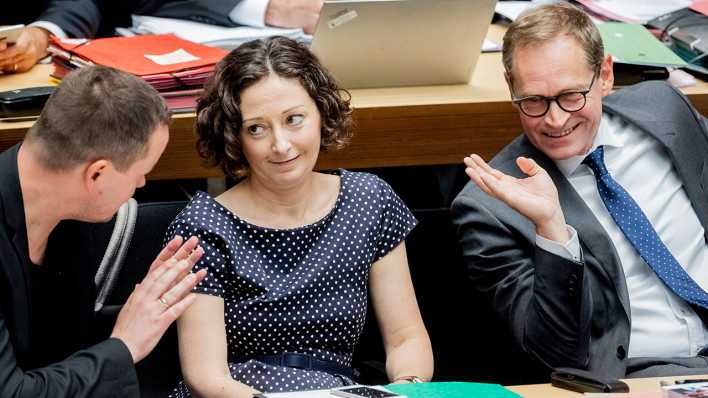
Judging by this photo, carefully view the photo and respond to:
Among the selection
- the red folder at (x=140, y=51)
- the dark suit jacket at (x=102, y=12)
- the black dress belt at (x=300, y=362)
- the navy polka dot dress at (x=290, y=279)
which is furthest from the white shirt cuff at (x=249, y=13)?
the black dress belt at (x=300, y=362)

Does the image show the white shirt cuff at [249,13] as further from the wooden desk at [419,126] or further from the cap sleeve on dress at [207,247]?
the cap sleeve on dress at [207,247]

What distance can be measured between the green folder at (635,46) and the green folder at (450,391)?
4.37 ft

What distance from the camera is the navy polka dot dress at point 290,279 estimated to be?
230 centimetres

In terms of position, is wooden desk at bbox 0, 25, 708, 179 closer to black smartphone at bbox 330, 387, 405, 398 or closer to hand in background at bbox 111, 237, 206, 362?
hand in background at bbox 111, 237, 206, 362

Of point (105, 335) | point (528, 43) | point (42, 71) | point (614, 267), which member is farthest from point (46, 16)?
point (614, 267)

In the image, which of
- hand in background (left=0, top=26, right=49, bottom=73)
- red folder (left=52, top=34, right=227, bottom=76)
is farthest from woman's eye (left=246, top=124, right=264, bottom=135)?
hand in background (left=0, top=26, right=49, bottom=73)

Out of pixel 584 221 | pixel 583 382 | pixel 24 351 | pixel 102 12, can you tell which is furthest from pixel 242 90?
pixel 102 12

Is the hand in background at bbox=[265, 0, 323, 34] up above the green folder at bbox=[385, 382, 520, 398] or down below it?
above

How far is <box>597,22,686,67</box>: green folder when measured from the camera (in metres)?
3.01

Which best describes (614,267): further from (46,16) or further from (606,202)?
(46,16)

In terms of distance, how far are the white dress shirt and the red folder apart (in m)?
0.94

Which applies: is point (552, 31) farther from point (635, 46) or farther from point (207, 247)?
point (207, 247)

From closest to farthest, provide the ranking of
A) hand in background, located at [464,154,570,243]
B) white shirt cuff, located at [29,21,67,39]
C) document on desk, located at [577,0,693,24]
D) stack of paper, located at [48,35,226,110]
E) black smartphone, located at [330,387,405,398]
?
black smartphone, located at [330,387,405,398], hand in background, located at [464,154,570,243], stack of paper, located at [48,35,226,110], white shirt cuff, located at [29,21,67,39], document on desk, located at [577,0,693,24]

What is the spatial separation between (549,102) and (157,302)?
3.16 feet
